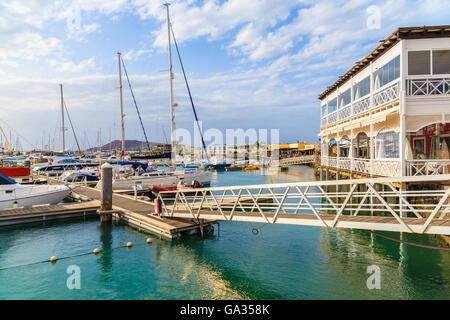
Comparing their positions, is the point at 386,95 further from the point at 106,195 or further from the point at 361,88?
the point at 106,195

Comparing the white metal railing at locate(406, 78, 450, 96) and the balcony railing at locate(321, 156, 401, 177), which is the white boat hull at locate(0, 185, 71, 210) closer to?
the balcony railing at locate(321, 156, 401, 177)

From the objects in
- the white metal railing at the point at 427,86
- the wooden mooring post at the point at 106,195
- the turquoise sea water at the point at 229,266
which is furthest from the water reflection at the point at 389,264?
the wooden mooring post at the point at 106,195

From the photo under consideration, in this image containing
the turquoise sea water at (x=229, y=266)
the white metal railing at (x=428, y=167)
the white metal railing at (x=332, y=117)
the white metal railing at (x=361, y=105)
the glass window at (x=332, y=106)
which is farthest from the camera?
the glass window at (x=332, y=106)

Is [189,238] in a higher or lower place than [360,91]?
lower

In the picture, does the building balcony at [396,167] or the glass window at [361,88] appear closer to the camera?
the building balcony at [396,167]

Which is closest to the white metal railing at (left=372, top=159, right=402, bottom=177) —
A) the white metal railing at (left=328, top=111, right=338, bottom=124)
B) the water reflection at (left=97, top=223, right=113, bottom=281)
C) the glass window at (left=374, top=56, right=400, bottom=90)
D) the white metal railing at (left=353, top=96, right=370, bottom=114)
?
the white metal railing at (left=353, top=96, right=370, bottom=114)

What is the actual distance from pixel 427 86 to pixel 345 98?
34.6 feet

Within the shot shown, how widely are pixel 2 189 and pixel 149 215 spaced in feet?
34.0

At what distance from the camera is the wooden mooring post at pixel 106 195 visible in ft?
58.2

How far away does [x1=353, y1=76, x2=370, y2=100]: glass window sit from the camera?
20.1 meters

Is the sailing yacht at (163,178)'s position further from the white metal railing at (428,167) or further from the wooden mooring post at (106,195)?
the white metal railing at (428,167)

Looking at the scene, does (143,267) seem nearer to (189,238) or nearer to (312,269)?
(189,238)

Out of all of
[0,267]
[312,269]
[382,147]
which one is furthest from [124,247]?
[382,147]

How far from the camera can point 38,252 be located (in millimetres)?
13453
